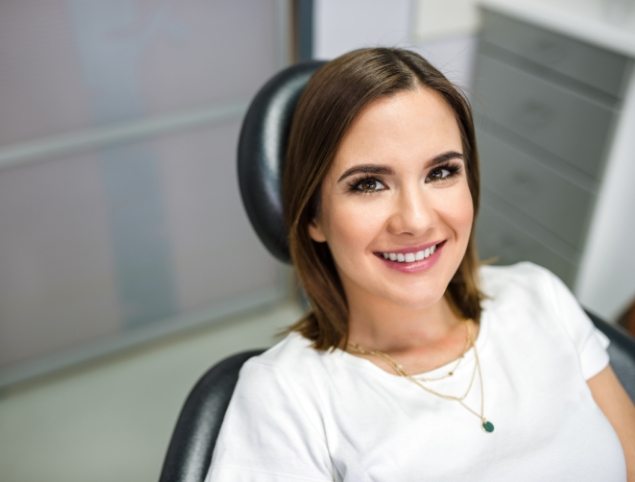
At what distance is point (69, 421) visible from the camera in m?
2.08

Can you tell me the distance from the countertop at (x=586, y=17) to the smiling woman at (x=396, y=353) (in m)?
0.95

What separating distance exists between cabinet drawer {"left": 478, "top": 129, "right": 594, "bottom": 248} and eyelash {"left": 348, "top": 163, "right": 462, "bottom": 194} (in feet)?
3.79

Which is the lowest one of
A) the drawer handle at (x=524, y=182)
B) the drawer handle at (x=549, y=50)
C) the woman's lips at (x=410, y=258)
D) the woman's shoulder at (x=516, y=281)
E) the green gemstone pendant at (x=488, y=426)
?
the drawer handle at (x=524, y=182)

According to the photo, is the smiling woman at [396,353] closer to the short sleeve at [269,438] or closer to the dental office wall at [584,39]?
the short sleeve at [269,438]

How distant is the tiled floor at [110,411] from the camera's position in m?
1.94

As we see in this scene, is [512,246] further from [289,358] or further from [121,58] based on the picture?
[289,358]

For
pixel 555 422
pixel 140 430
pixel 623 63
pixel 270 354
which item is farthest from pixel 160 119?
pixel 555 422

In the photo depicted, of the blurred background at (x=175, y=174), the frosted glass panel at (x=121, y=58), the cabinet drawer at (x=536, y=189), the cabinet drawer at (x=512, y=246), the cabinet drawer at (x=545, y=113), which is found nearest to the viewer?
the frosted glass panel at (x=121, y=58)

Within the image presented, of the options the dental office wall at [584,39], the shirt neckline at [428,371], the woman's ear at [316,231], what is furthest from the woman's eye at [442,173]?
the dental office wall at [584,39]

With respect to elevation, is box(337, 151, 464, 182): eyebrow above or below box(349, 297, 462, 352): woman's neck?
above

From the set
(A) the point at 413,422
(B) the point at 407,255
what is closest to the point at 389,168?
(B) the point at 407,255

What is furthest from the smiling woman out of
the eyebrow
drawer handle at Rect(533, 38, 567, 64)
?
drawer handle at Rect(533, 38, 567, 64)

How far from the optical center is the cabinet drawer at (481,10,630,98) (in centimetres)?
186

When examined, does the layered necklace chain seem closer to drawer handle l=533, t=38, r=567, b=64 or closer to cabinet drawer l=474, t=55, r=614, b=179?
cabinet drawer l=474, t=55, r=614, b=179
